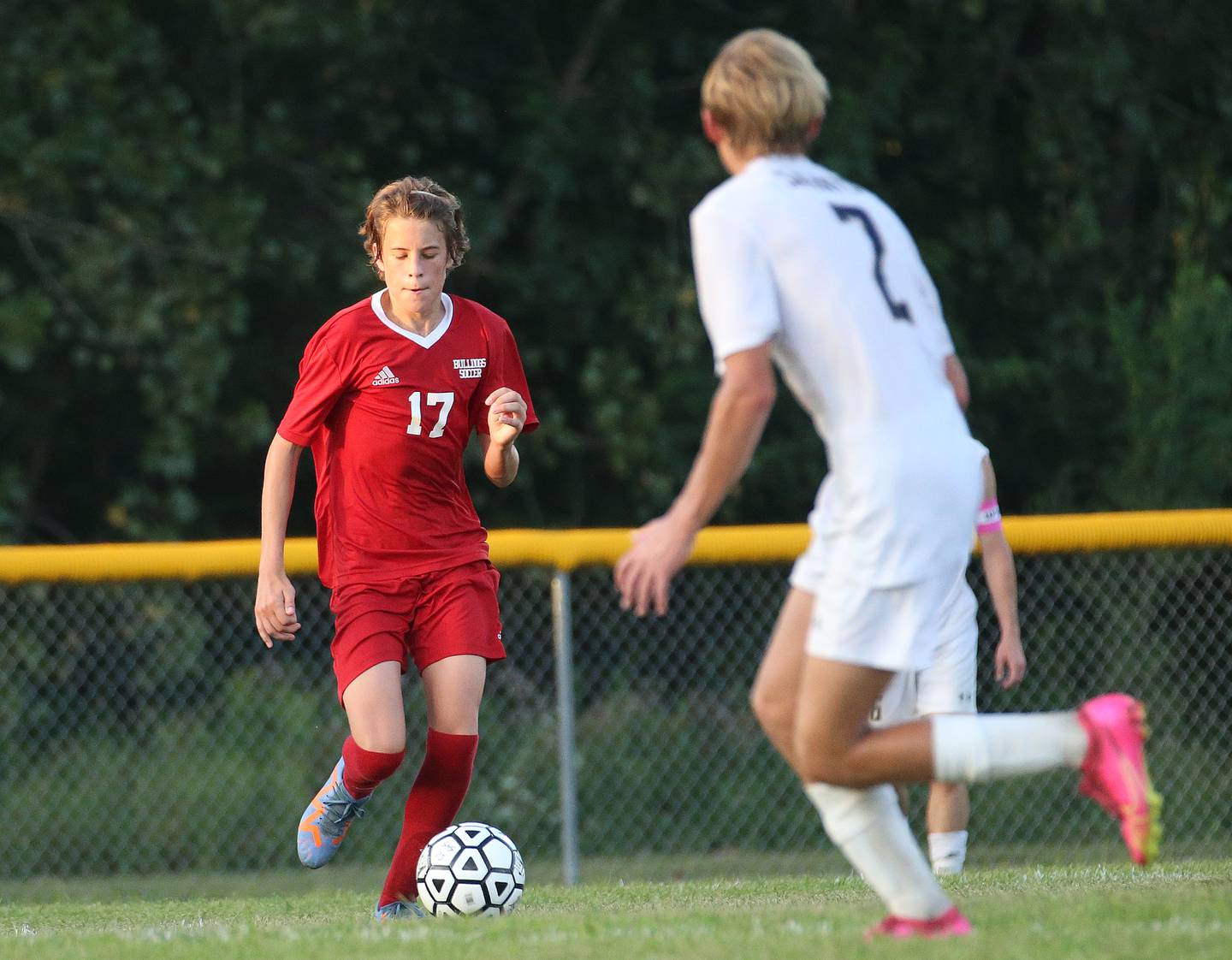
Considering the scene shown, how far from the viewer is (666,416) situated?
37.4 ft

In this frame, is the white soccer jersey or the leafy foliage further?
the leafy foliage

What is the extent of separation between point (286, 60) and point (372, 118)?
67 centimetres

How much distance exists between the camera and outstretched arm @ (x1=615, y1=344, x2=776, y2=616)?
3.49 meters

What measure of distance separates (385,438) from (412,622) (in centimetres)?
57

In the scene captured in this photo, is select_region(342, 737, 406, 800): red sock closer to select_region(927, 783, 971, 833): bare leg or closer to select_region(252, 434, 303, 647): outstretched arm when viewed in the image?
select_region(252, 434, 303, 647): outstretched arm

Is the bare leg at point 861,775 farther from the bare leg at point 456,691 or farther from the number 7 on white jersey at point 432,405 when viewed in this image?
the number 7 on white jersey at point 432,405

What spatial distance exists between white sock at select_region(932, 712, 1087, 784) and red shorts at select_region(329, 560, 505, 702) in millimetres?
1933

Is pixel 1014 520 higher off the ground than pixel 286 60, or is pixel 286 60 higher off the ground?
pixel 286 60

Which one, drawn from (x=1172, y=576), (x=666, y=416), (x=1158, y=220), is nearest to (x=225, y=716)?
(x=666, y=416)

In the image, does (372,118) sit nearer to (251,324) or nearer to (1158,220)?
(251,324)

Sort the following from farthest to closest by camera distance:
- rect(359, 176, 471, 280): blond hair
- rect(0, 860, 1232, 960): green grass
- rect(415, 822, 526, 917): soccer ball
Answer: rect(359, 176, 471, 280): blond hair
rect(415, 822, 526, 917): soccer ball
rect(0, 860, 1232, 960): green grass

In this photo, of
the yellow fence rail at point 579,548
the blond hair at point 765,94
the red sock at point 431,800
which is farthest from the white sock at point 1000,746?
the yellow fence rail at point 579,548

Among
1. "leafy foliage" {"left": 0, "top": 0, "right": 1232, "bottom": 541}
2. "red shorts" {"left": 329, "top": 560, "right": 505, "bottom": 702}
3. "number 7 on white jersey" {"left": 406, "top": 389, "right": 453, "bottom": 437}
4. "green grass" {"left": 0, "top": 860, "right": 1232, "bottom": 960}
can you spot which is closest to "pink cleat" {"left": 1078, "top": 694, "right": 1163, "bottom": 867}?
"green grass" {"left": 0, "top": 860, "right": 1232, "bottom": 960}

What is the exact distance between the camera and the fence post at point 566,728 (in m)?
7.89
